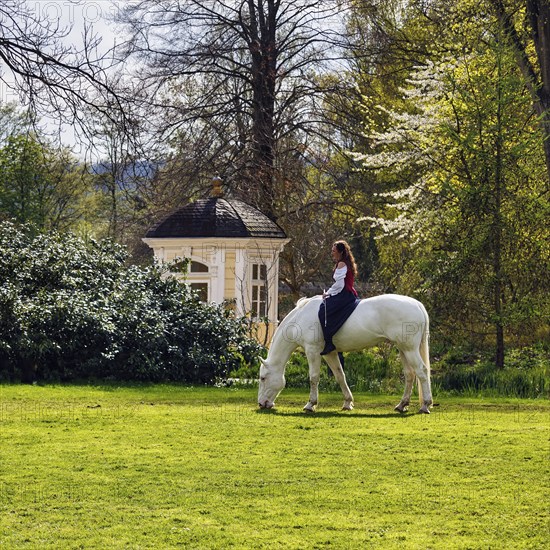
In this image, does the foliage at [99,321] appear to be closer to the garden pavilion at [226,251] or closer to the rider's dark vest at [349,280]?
the garden pavilion at [226,251]

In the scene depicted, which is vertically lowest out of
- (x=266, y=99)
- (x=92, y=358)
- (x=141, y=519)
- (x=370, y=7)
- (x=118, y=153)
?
(x=141, y=519)

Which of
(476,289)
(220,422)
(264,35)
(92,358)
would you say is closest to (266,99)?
(264,35)

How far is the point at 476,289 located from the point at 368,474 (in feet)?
39.8

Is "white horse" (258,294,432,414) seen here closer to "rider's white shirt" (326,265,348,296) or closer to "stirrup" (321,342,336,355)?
"stirrup" (321,342,336,355)

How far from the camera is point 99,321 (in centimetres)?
1894

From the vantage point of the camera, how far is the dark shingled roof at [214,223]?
2352 cm

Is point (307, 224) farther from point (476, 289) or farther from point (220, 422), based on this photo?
point (220, 422)

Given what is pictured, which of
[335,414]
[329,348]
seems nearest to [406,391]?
[335,414]

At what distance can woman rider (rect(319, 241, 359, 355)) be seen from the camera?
46.3 feet

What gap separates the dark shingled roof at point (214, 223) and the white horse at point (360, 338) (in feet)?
29.6

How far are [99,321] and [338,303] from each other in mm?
6111

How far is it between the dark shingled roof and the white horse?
9034 mm

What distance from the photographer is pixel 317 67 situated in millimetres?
32062

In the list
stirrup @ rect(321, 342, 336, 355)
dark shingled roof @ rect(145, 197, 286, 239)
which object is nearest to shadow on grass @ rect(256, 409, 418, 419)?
stirrup @ rect(321, 342, 336, 355)
